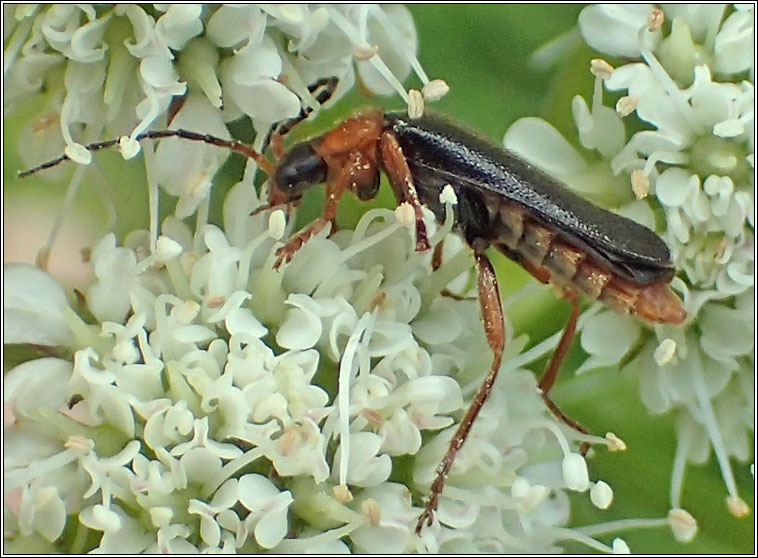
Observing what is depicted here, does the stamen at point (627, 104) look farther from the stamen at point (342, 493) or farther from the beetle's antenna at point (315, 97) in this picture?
the stamen at point (342, 493)

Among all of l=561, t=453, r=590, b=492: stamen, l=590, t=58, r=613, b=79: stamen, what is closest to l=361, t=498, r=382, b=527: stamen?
l=561, t=453, r=590, b=492: stamen

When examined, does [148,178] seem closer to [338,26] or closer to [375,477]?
[338,26]

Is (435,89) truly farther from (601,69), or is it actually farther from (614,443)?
(614,443)

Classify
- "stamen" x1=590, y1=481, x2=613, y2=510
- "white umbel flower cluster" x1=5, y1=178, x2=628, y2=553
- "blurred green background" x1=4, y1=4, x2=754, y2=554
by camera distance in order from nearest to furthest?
"white umbel flower cluster" x1=5, y1=178, x2=628, y2=553
"stamen" x1=590, y1=481, x2=613, y2=510
"blurred green background" x1=4, y1=4, x2=754, y2=554

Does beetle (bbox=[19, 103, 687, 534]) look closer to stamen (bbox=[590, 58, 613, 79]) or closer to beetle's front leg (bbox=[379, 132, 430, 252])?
beetle's front leg (bbox=[379, 132, 430, 252])

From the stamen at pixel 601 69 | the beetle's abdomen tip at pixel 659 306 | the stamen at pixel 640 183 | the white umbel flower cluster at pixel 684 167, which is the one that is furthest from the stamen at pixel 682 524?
the stamen at pixel 601 69

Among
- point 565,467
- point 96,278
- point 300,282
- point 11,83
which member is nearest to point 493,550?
point 565,467
